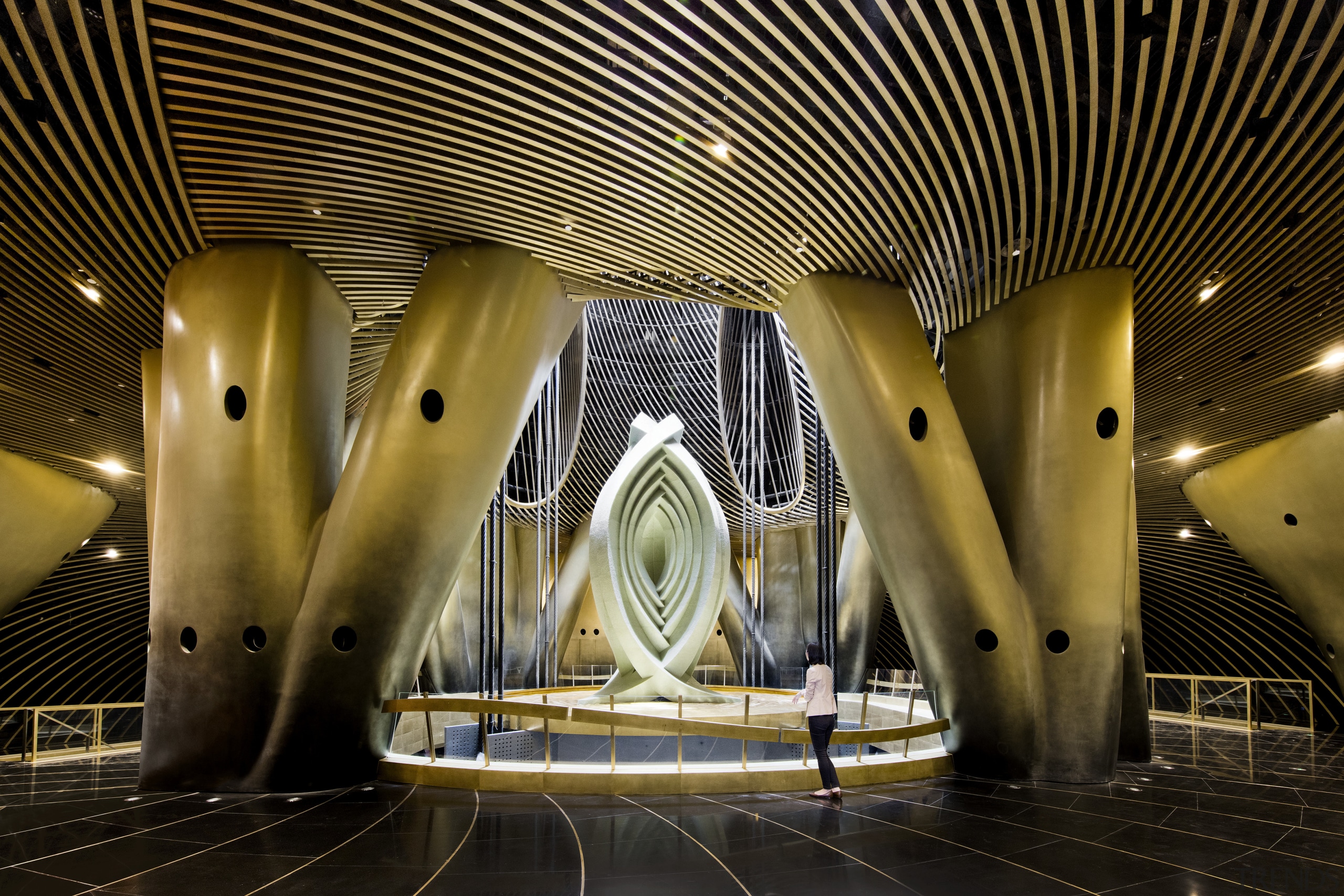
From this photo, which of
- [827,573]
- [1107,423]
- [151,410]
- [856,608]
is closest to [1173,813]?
[1107,423]

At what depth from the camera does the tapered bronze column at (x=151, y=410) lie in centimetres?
932

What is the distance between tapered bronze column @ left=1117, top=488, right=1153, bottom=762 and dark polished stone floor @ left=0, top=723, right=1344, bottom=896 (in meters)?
1.63

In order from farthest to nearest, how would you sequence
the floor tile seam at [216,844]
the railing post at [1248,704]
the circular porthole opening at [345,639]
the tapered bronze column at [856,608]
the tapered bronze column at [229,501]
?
the tapered bronze column at [856,608] → the railing post at [1248,704] → the circular porthole opening at [345,639] → the tapered bronze column at [229,501] → the floor tile seam at [216,844]

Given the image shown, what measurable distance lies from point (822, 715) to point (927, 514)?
2.52m

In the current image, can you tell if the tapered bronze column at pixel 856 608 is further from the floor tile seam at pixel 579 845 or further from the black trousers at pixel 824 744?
the floor tile seam at pixel 579 845

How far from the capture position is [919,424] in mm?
8070

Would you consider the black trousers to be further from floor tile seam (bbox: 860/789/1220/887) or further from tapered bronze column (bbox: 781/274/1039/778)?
tapered bronze column (bbox: 781/274/1039/778)

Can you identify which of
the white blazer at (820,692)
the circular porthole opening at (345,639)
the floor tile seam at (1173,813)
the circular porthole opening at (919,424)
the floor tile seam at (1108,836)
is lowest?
the floor tile seam at (1173,813)

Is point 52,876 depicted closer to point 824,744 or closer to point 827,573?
point 824,744

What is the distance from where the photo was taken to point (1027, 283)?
8117mm

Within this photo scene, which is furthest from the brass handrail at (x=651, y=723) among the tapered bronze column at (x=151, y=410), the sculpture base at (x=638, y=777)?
the tapered bronze column at (x=151, y=410)

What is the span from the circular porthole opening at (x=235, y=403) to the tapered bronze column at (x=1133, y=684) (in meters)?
8.27

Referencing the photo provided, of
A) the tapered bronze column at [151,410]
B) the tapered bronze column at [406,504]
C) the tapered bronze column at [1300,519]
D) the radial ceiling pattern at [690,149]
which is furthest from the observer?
the tapered bronze column at [1300,519]

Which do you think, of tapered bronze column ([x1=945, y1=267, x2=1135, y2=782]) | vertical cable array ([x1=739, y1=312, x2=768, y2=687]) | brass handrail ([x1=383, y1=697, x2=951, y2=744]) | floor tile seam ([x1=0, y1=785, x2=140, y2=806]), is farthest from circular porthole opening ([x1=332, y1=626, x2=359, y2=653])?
vertical cable array ([x1=739, y1=312, x2=768, y2=687])
